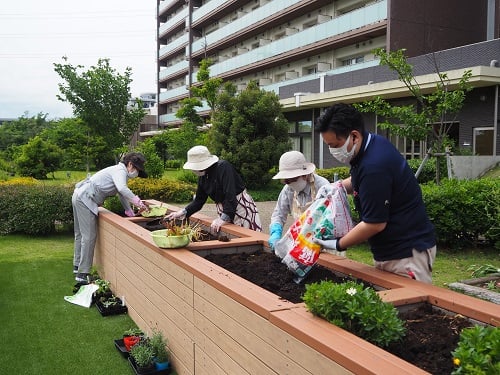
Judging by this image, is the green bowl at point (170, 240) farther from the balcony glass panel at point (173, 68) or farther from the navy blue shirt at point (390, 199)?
the balcony glass panel at point (173, 68)

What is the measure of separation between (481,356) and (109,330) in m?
3.89

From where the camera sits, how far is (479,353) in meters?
1.50

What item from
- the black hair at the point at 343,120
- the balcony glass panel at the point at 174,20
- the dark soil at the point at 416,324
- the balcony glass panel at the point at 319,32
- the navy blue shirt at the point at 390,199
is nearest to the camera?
the dark soil at the point at 416,324

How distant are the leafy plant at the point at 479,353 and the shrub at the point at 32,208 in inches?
344

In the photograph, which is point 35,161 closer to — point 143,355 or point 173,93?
point 173,93

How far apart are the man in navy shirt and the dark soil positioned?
0.33 meters

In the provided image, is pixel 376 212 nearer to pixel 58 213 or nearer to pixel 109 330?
pixel 109 330

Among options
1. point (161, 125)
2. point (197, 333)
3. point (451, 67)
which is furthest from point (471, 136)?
point (161, 125)

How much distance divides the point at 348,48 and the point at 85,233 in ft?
64.4

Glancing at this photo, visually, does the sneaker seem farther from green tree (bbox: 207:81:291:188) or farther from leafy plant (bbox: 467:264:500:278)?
green tree (bbox: 207:81:291:188)

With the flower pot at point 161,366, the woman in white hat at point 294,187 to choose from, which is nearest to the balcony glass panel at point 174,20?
the woman in white hat at point 294,187

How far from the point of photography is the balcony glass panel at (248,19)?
2783cm

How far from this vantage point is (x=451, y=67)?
1554cm

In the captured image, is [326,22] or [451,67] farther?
[326,22]
